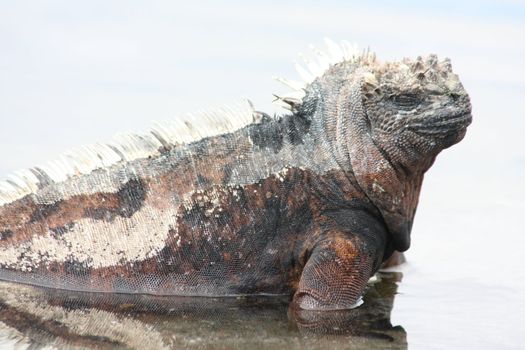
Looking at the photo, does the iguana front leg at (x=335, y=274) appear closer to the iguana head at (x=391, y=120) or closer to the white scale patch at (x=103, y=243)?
the iguana head at (x=391, y=120)

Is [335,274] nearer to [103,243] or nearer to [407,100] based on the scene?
[407,100]

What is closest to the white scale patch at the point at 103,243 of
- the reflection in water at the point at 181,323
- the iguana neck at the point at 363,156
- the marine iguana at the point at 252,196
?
the marine iguana at the point at 252,196

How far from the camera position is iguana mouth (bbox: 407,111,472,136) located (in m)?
8.62

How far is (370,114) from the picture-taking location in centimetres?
880

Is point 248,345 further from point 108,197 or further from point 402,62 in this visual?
point 402,62

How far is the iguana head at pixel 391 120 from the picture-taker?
341 inches

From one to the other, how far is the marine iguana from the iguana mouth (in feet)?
0.06

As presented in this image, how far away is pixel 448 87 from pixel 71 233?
3.07 m

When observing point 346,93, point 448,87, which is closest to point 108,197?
point 346,93

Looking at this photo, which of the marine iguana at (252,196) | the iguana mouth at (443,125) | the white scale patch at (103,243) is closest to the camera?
the iguana mouth at (443,125)

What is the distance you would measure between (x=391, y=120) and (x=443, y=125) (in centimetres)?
38

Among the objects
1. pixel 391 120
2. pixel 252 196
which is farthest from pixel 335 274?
pixel 391 120

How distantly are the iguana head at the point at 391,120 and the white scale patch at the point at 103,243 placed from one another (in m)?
1.41

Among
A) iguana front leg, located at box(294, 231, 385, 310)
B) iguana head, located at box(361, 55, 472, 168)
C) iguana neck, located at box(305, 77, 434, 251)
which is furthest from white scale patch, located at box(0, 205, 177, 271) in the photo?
iguana head, located at box(361, 55, 472, 168)
